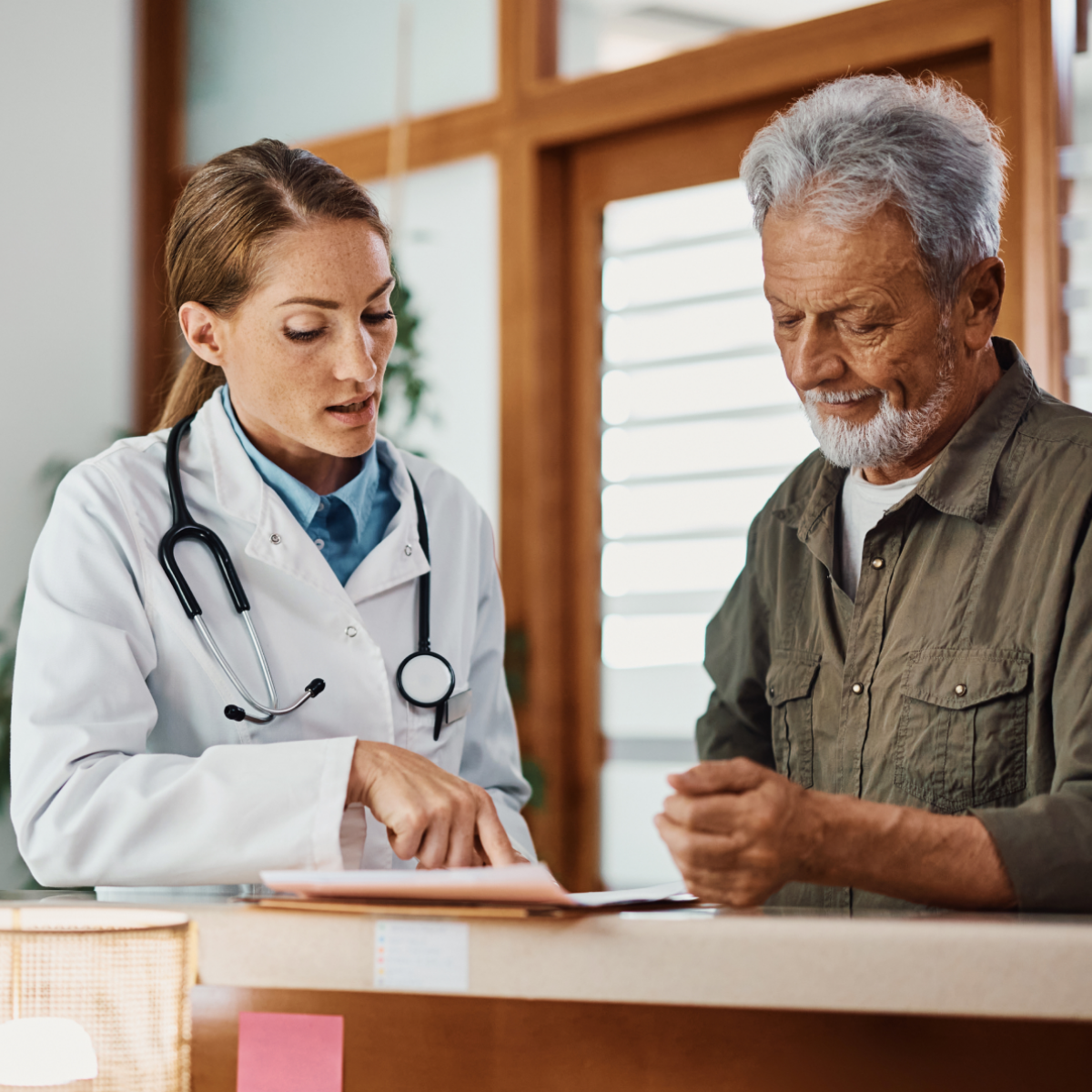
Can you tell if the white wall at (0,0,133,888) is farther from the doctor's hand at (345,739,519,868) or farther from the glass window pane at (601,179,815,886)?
the doctor's hand at (345,739,519,868)

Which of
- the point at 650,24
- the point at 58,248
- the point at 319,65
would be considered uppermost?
the point at 319,65

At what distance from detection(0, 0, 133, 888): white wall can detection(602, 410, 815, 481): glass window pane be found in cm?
155

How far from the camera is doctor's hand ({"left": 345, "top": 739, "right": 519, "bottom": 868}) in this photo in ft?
3.56

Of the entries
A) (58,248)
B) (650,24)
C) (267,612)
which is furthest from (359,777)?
(58,248)

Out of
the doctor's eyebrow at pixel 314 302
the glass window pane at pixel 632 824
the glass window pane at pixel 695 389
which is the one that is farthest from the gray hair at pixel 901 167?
the glass window pane at pixel 632 824

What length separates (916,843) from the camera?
1.02 m

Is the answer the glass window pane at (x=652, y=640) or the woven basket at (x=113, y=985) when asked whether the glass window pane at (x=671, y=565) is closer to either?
the glass window pane at (x=652, y=640)

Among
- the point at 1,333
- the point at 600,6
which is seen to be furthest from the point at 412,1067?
the point at 1,333

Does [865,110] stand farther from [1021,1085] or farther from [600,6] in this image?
[600,6]

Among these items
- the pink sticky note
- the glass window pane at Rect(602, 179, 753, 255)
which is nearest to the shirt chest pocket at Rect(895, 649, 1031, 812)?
the pink sticky note

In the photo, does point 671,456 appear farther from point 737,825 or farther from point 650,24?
point 737,825

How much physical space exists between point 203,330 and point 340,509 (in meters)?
Result: 0.26

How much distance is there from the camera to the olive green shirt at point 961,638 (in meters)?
1.21

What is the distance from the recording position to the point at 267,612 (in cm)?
141
